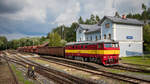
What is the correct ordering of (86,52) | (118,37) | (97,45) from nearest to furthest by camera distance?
(97,45)
(86,52)
(118,37)

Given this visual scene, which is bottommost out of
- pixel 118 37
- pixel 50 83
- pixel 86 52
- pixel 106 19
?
pixel 50 83

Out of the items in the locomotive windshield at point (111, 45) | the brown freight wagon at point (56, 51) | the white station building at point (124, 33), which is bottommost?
the brown freight wagon at point (56, 51)

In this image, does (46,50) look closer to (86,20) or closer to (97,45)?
(97,45)

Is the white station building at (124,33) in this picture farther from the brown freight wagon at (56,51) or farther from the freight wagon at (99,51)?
the freight wagon at (99,51)

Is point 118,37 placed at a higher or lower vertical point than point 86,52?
higher

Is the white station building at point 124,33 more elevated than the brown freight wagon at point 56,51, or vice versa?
the white station building at point 124,33

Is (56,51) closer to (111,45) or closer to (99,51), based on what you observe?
(99,51)

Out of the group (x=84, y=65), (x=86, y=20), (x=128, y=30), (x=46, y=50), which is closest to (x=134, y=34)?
(x=128, y=30)

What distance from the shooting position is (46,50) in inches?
1654

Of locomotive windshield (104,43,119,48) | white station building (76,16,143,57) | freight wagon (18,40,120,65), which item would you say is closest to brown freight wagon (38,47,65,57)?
freight wagon (18,40,120,65)

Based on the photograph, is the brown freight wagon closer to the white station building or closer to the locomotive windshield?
the white station building

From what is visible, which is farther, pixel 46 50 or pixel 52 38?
pixel 52 38

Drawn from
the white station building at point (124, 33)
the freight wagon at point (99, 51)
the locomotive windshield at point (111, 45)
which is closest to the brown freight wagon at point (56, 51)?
the freight wagon at point (99, 51)

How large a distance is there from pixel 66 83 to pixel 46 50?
32.1 metres
